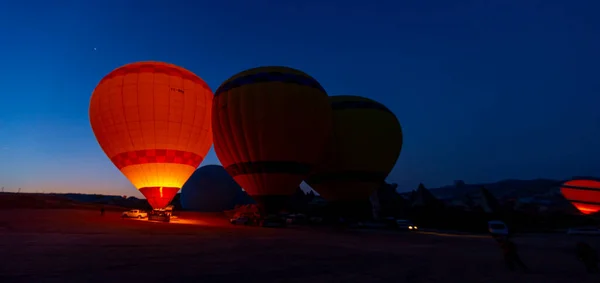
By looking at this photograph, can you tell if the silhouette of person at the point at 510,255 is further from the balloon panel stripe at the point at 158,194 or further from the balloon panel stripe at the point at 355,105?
the balloon panel stripe at the point at 158,194

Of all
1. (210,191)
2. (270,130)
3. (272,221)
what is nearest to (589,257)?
(270,130)

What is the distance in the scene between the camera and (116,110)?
27234 millimetres

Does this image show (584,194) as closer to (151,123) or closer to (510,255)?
(510,255)

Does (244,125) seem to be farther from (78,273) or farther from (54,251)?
(78,273)

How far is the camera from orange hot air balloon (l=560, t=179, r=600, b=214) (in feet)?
132

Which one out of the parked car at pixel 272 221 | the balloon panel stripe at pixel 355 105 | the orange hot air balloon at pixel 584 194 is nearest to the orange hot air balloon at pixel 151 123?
the parked car at pixel 272 221

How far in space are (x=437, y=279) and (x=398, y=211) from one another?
1605 inches

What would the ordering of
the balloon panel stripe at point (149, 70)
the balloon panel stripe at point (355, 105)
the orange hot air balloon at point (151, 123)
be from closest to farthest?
the orange hot air balloon at point (151, 123) → the balloon panel stripe at point (149, 70) → the balloon panel stripe at point (355, 105)

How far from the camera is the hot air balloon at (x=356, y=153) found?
97.1 ft

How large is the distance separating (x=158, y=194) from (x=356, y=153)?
14.0 m

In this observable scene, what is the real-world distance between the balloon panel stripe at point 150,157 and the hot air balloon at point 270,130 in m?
3.96

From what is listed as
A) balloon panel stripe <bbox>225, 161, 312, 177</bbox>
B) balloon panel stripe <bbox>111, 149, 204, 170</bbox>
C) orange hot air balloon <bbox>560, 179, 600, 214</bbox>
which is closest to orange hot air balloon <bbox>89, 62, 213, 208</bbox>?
balloon panel stripe <bbox>111, 149, 204, 170</bbox>

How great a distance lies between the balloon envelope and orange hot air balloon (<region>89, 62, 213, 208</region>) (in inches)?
372

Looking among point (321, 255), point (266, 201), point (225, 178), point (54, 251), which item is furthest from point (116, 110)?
point (225, 178)
